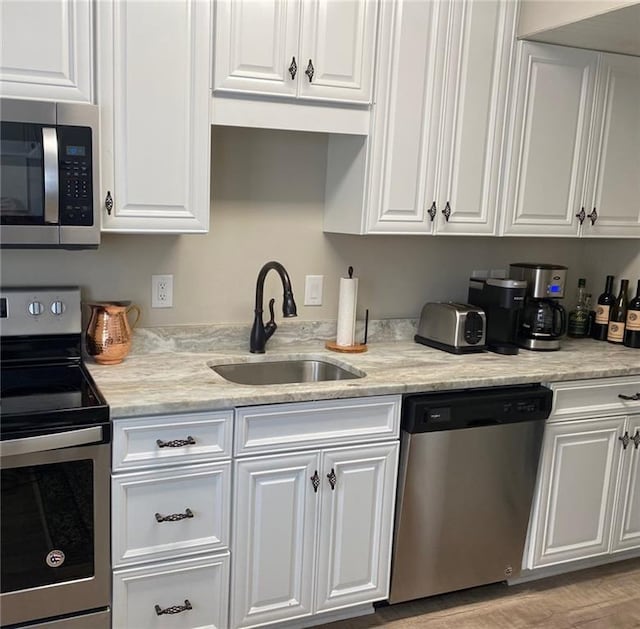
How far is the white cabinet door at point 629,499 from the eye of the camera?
9.37 feet

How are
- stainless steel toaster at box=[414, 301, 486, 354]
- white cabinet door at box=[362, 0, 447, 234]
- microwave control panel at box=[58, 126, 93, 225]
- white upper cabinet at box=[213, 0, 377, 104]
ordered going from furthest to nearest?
stainless steel toaster at box=[414, 301, 486, 354]
white cabinet door at box=[362, 0, 447, 234]
white upper cabinet at box=[213, 0, 377, 104]
microwave control panel at box=[58, 126, 93, 225]

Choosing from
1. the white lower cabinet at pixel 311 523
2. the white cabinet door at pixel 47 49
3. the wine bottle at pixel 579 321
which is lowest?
the white lower cabinet at pixel 311 523

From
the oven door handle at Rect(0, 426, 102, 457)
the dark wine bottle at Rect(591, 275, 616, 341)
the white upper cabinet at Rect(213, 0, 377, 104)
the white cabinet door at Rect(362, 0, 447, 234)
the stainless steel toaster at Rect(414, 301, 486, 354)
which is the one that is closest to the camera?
the oven door handle at Rect(0, 426, 102, 457)

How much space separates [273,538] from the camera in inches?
88.9

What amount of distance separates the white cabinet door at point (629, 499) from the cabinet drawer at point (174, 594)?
1662 millimetres

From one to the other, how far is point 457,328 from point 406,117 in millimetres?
840

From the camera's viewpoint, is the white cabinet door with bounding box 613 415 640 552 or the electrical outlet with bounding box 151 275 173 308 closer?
the electrical outlet with bounding box 151 275 173 308

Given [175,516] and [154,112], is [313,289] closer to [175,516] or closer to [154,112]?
[154,112]

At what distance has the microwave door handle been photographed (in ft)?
6.54

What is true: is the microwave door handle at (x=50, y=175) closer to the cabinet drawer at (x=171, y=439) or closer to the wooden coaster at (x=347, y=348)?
the cabinet drawer at (x=171, y=439)

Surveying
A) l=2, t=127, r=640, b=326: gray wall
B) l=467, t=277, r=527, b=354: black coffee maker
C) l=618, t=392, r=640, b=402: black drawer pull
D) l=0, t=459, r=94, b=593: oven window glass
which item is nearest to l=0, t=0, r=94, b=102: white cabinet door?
l=2, t=127, r=640, b=326: gray wall

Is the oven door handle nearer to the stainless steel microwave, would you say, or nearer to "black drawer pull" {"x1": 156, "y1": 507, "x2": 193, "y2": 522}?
"black drawer pull" {"x1": 156, "y1": 507, "x2": 193, "y2": 522}

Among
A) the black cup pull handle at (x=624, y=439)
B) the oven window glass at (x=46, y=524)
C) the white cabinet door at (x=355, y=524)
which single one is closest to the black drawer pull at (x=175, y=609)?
the oven window glass at (x=46, y=524)

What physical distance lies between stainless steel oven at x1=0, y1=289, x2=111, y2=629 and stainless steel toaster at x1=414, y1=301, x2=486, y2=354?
4.67 ft
